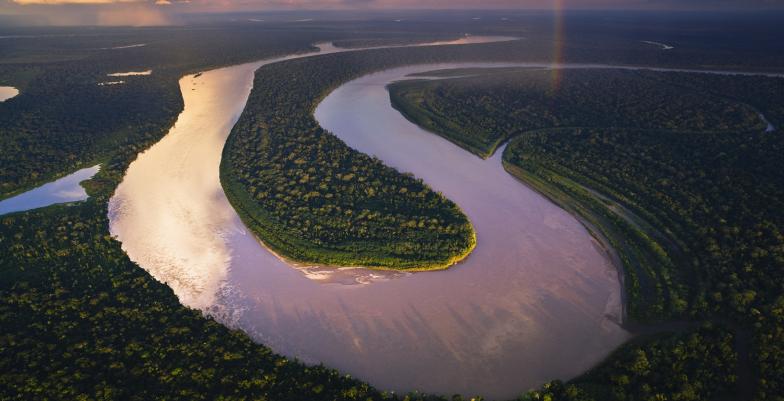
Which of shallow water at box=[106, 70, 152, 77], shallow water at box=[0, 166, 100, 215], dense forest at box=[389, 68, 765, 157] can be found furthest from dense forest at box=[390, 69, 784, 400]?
shallow water at box=[106, 70, 152, 77]

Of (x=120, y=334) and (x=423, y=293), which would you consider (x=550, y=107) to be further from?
(x=120, y=334)

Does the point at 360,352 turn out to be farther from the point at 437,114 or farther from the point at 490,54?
the point at 490,54

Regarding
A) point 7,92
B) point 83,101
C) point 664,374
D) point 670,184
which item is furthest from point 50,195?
point 7,92

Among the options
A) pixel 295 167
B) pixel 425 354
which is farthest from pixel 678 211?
pixel 295 167

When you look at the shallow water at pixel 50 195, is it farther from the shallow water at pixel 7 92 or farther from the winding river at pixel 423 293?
the shallow water at pixel 7 92

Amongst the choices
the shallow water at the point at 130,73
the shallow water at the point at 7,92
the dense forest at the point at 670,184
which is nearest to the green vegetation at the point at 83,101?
the shallow water at the point at 130,73

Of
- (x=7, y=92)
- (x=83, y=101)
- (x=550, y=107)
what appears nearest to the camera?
(x=550, y=107)
